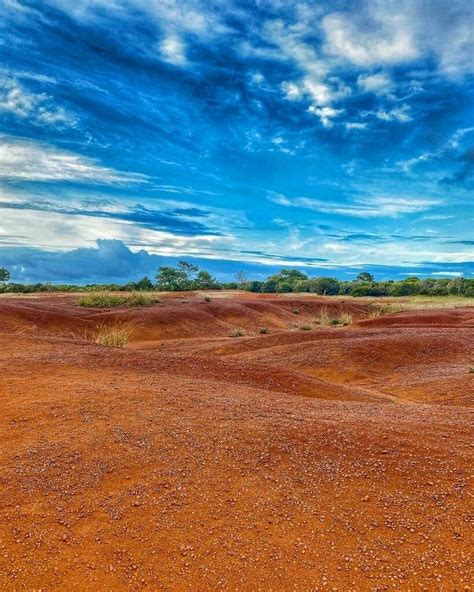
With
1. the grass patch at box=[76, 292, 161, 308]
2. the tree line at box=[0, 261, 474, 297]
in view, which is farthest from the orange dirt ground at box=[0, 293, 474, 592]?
the tree line at box=[0, 261, 474, 297]

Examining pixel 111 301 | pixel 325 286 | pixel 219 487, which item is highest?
pixel 325 286

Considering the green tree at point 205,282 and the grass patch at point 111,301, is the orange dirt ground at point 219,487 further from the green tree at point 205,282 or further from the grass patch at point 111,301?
the green tree at point 205,282

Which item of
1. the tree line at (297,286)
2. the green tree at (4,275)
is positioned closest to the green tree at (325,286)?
the tree line at (297,286)

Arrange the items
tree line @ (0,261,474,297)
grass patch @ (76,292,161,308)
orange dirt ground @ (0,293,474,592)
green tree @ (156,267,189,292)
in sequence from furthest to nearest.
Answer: green tree @ (156,267,189,292)
tree line @ (0,261,474,297)
grass patch @ (76,292,161,308)
orange dirt ground @ (0,293,474,592)

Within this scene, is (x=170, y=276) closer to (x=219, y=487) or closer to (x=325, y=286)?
(x=325, y=286)

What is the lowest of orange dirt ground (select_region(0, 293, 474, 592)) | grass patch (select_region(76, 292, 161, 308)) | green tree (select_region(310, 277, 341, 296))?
orange dirt ground (select_region(0, 293, 474, 592))

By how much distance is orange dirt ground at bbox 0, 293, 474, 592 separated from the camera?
12.1 feet

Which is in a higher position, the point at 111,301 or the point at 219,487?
the point at 111,301

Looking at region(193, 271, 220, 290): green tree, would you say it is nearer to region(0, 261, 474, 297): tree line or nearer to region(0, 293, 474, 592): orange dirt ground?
region(0, 261, 474, 297): tree line

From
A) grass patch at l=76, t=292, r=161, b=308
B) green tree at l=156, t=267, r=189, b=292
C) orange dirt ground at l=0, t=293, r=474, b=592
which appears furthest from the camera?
green tree at l=156, t=267, r=189, b=292

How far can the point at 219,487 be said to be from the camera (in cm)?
470

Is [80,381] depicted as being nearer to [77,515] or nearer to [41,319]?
[77,515]

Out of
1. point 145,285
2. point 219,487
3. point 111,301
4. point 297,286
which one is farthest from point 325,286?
point 219,487

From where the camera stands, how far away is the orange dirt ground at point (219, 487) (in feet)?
12.1
